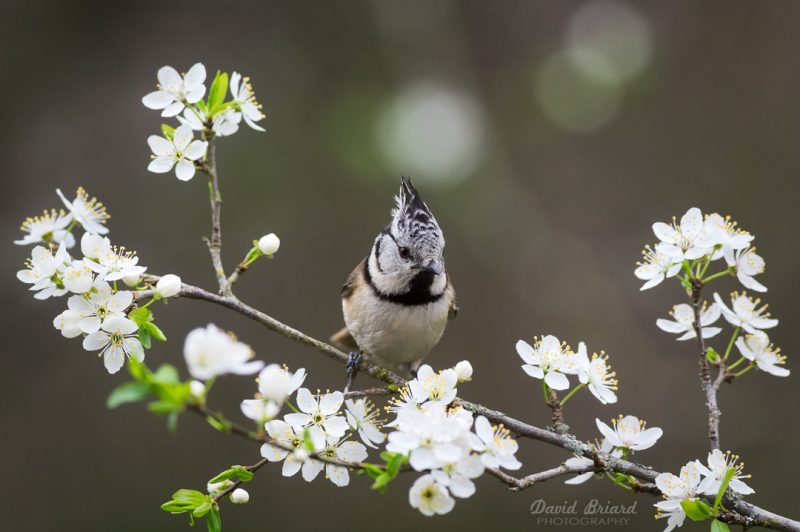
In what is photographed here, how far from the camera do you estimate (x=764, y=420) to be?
3961 millimetres

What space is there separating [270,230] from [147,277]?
2.41m

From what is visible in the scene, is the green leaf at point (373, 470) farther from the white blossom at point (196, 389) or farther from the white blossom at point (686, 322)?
the white blossom at point (686, 322)

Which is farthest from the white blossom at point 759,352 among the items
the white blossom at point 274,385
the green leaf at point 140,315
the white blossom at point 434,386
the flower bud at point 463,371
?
the green leaf at point 140,315

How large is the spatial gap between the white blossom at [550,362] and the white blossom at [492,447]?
0.32 metres

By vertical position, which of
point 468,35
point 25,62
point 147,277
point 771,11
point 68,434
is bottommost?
point 68,434

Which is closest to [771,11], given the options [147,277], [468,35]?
[468,35]

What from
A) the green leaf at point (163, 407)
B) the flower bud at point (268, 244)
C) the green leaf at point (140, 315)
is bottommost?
the green leaf at point (163, 407)

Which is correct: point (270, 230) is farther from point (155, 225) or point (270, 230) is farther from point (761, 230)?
point (761, 230)

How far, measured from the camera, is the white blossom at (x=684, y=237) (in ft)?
5.74

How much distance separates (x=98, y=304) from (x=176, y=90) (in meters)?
0.56

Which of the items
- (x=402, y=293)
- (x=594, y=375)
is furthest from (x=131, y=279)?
(x=402, y=293)

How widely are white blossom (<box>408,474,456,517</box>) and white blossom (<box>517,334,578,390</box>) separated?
0.44 metres

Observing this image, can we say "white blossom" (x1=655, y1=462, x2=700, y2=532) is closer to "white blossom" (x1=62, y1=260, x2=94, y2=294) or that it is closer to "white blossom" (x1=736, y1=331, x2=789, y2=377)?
"white blossom" (x1=736, y1=331, x2=789, y2=377)

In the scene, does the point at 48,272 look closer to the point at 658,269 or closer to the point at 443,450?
the point at 443,450
